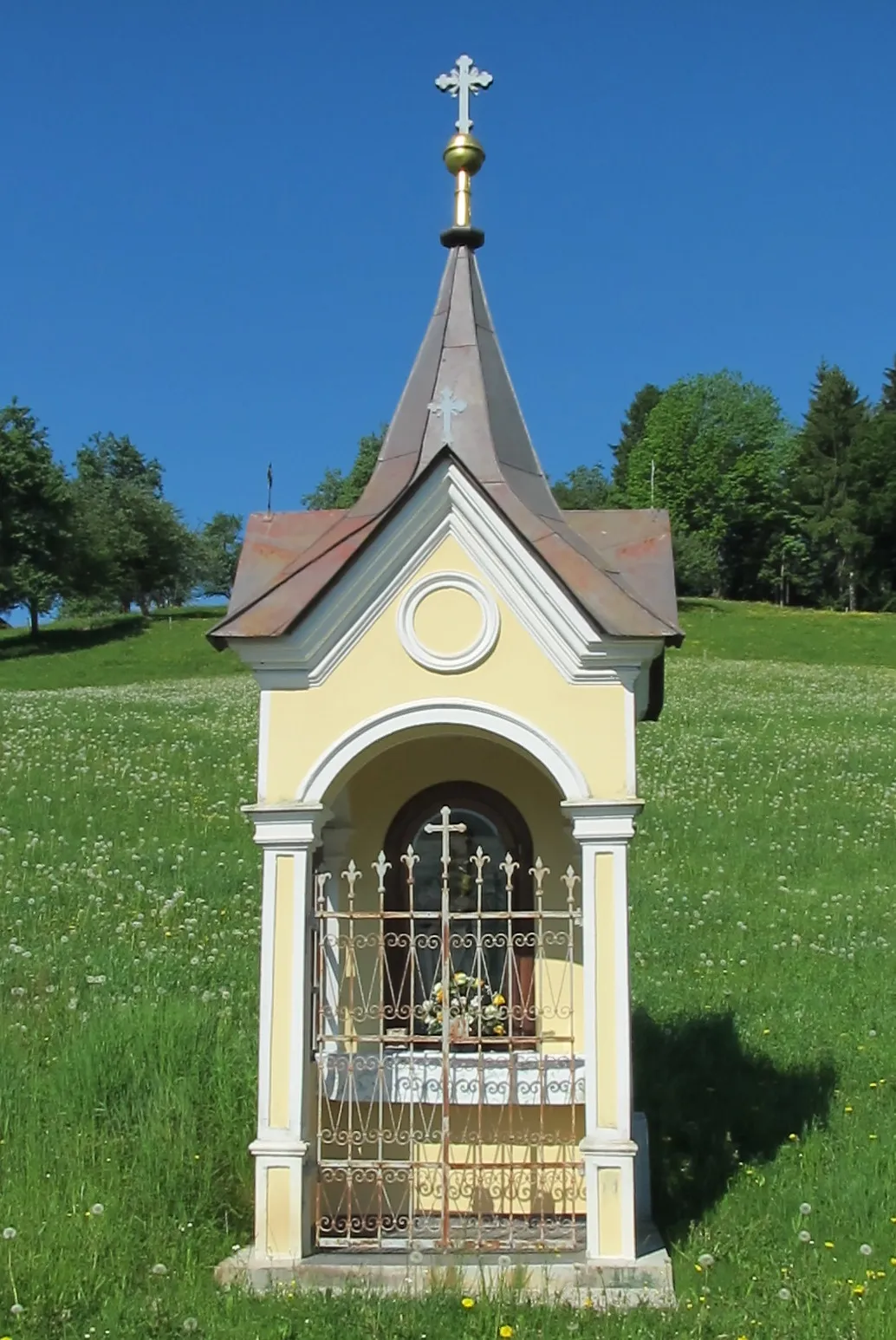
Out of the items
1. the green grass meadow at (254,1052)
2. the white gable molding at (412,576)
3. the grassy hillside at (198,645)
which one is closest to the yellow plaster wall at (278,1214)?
the green grass meadow at (254,1052)

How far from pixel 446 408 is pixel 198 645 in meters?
38.1

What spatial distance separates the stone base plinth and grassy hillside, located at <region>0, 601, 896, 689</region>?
107ft

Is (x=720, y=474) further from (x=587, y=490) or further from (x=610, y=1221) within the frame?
(x=610, y=1221)

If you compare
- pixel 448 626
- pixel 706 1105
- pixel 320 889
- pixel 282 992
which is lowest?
pixel 706 1105

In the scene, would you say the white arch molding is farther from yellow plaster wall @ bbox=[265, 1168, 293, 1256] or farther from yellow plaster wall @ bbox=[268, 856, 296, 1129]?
yellow plaster wall @ bbox=[265, 1168, 293, 1256]

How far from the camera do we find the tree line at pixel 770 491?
69.9 m

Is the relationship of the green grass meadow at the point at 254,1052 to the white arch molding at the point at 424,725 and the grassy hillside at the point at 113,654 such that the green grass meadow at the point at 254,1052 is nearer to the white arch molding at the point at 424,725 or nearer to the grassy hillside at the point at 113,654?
the white arch molding at the point at 424,725

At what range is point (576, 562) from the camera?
6.14 m

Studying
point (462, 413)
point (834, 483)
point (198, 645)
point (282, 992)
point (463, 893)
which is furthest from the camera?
point (834, 483)

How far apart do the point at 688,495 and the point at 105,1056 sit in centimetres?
7085

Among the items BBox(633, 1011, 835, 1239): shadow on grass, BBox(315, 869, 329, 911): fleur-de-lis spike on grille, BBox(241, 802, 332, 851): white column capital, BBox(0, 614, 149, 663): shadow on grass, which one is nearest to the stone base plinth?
BBox(633, 1011, 835, 1239): shadow on grass

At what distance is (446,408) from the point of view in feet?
21.7

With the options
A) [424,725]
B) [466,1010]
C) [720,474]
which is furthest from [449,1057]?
[720,474]

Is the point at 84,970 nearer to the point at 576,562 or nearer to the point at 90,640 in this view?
the point at 576,562
